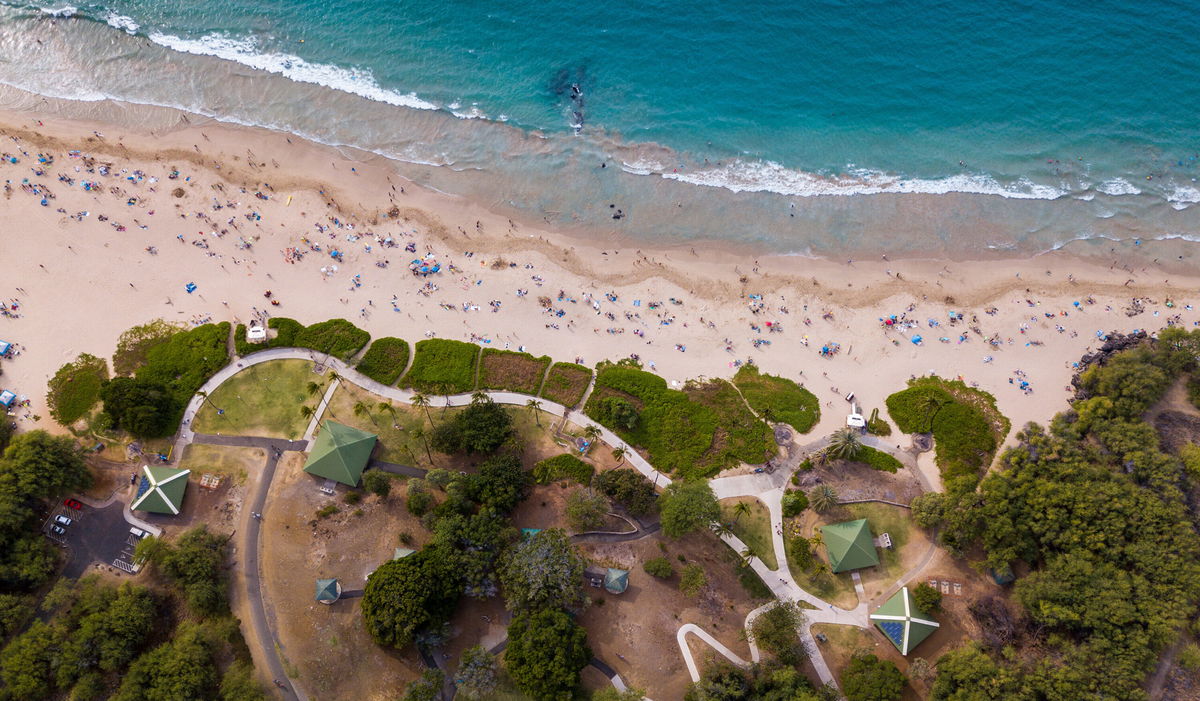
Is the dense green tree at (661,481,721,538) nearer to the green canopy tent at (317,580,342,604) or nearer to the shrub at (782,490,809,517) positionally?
the shrub at (782,490,809,517)

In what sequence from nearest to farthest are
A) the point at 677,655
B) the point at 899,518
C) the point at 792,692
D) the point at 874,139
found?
the point at 792,692, the point at 677,655, the point at 899,518, the point at 874,139

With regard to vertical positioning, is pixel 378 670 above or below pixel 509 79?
below

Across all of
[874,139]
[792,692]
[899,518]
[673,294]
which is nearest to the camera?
[792,692]

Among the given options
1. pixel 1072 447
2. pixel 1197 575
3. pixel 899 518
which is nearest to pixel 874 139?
pixel 1072 447

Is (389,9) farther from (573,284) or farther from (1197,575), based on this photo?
(1197,575)

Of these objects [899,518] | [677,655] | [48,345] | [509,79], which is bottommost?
[677,655]

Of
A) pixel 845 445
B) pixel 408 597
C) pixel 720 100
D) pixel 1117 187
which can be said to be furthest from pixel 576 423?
pixel 1117 187

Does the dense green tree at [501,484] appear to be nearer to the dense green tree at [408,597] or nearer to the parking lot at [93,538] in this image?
the dense green tree at [408,597]
